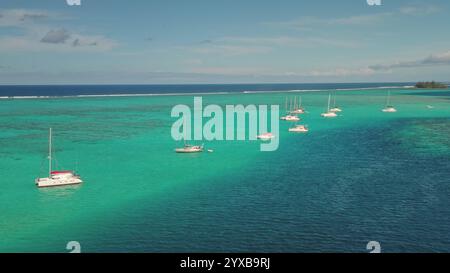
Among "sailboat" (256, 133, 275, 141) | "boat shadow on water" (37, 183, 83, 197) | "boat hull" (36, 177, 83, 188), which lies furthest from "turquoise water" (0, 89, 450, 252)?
"sailboat" (256, 133, 275, 141)

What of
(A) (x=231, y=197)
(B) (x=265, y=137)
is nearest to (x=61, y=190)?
(A) (x=231, y=197)

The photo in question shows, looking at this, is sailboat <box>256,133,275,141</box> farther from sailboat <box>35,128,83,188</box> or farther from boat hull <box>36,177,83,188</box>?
boat hull <box>36,177,83,188</box>

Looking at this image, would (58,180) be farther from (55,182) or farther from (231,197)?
(231,197)

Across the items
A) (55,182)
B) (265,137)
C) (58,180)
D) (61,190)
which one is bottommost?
(61,190)

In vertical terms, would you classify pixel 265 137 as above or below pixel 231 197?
above

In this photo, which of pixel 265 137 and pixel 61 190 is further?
pixel 265 137

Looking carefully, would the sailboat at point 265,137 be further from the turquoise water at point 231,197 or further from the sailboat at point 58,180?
the sailboat at point 58,180

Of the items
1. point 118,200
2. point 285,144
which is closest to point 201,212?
point 118,200

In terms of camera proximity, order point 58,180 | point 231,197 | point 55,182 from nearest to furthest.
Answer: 1. point 231,197
2. point 55,182
3. point 58,180
